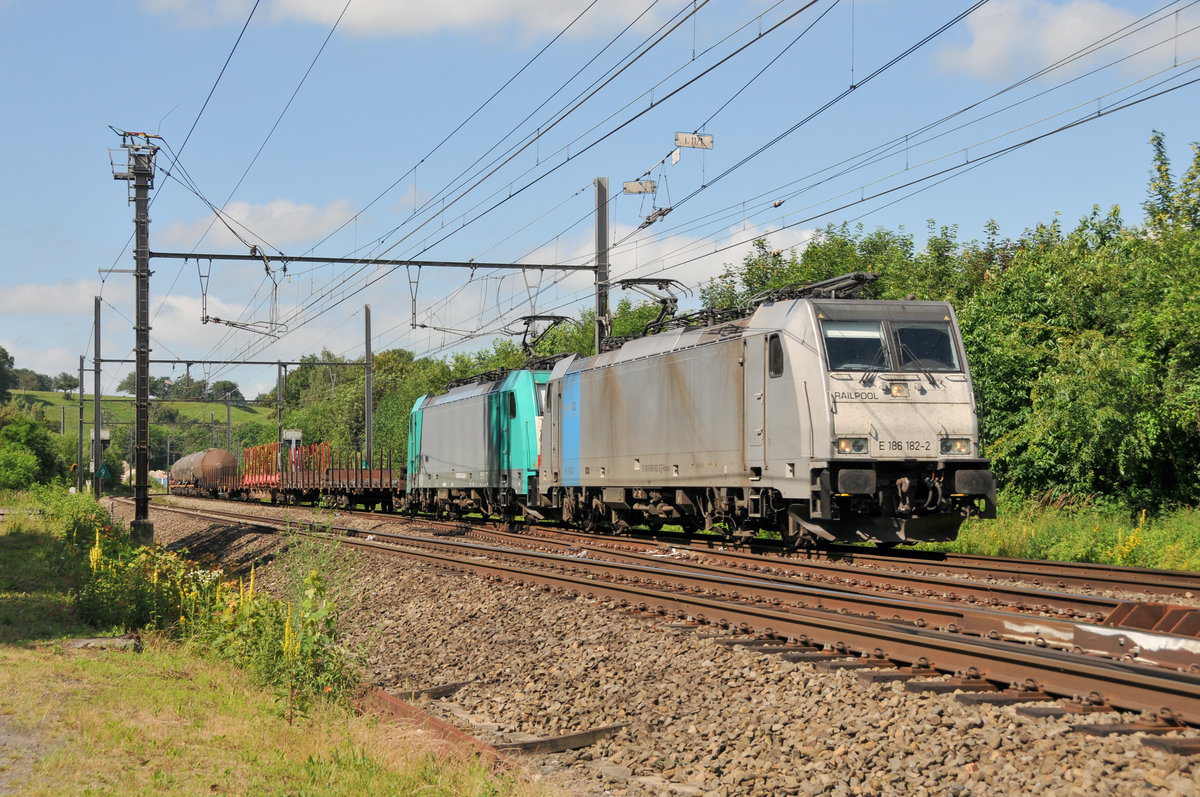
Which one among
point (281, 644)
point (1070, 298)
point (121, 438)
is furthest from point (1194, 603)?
point (121, 438)

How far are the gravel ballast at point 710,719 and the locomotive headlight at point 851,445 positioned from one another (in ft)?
14.2

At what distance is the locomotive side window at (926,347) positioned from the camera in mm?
14781

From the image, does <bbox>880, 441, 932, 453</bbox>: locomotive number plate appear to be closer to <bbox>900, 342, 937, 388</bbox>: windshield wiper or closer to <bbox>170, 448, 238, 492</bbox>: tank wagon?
<bbox>900, 342, 937, 388</bbox>: windshield wiper

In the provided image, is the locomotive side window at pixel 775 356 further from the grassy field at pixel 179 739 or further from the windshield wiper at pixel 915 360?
the grassy field at pixel 179 739

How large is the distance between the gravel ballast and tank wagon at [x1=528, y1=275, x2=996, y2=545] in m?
4.24

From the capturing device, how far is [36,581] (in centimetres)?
1852

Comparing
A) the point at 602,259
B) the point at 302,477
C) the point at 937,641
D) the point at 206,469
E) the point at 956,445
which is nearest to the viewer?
the point at 937,641

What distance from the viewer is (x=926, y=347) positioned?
1495 centimetres

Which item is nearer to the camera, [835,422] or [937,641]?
[937,641]

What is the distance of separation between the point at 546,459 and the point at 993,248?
953 inches

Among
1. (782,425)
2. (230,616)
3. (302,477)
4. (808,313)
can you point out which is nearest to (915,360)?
Result: (808,313)

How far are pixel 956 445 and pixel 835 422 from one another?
1840 mm

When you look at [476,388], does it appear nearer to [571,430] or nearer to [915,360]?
[571,430]

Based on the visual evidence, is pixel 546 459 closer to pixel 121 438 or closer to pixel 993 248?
pixel 993 248
